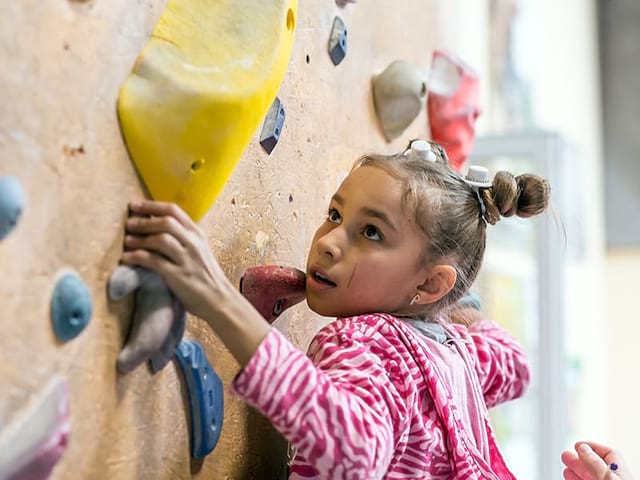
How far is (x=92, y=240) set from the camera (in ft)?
2.02

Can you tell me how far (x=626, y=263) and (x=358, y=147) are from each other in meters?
3.47

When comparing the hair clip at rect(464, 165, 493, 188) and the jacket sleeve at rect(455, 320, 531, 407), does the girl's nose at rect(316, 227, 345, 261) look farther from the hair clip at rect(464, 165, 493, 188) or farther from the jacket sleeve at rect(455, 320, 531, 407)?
the jacket sleeve at rect(455, 320, 531, 407)

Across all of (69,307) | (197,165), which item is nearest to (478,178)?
(197,165)

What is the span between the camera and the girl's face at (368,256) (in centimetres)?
82

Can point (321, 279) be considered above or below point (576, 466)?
above

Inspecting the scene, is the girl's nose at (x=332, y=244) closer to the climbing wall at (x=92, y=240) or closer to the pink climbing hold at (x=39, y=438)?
the climbing wall at (x=92, y=240)

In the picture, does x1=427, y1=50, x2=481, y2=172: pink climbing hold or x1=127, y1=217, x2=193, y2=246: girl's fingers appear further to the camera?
x1=427, y1=50, x2=481, y2=172: pink climbing hold

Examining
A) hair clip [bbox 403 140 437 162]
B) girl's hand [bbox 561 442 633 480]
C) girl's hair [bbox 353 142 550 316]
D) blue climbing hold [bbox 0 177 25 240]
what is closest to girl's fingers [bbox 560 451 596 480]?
girl's hand [bbox 561 442 633 480]

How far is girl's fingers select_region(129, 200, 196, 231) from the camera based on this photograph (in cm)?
65

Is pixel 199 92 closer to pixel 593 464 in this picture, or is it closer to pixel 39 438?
pixel 39 438

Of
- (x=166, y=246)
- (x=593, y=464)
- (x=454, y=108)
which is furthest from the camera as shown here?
(x=454, y=108)

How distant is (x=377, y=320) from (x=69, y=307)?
0.31 m

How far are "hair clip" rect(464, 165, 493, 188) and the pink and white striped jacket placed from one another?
16 cm

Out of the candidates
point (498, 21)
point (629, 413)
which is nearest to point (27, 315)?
point (498, 21)
